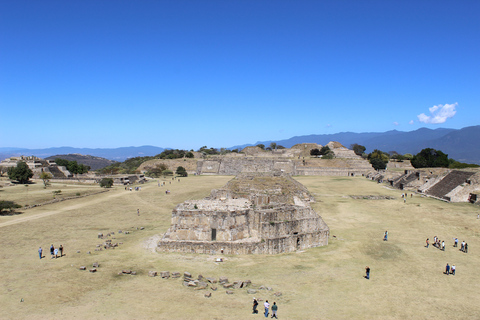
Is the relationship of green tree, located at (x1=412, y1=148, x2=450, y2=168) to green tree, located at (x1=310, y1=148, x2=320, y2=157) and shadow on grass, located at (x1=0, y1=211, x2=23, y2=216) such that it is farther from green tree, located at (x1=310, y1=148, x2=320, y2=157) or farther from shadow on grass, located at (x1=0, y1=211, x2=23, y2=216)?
shadow on grass, located at (x1=0, y1=211, x2=23, y2=216)

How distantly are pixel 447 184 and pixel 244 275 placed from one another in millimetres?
36076

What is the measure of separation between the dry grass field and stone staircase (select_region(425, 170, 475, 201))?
524 inches

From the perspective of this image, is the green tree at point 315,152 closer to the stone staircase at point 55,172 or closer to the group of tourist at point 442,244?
the stone staircase at point 55,172

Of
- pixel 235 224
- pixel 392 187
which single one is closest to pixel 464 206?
pixel 392 187

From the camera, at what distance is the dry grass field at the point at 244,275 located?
1112 cm

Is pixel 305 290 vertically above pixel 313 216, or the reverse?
pixel 313 216

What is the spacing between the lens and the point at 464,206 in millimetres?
32031

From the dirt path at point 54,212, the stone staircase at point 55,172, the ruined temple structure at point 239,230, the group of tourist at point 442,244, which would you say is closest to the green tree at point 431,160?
the group of tourist at point 442,244

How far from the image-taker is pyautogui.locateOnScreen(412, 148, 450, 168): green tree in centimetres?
6800

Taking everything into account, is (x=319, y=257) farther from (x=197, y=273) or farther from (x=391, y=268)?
(x=197, y=273)

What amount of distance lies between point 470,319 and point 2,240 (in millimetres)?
24912

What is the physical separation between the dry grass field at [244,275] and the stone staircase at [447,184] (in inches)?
524

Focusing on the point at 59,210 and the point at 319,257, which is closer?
the point at 319,257

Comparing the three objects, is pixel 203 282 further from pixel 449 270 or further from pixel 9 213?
pixel 9 213
